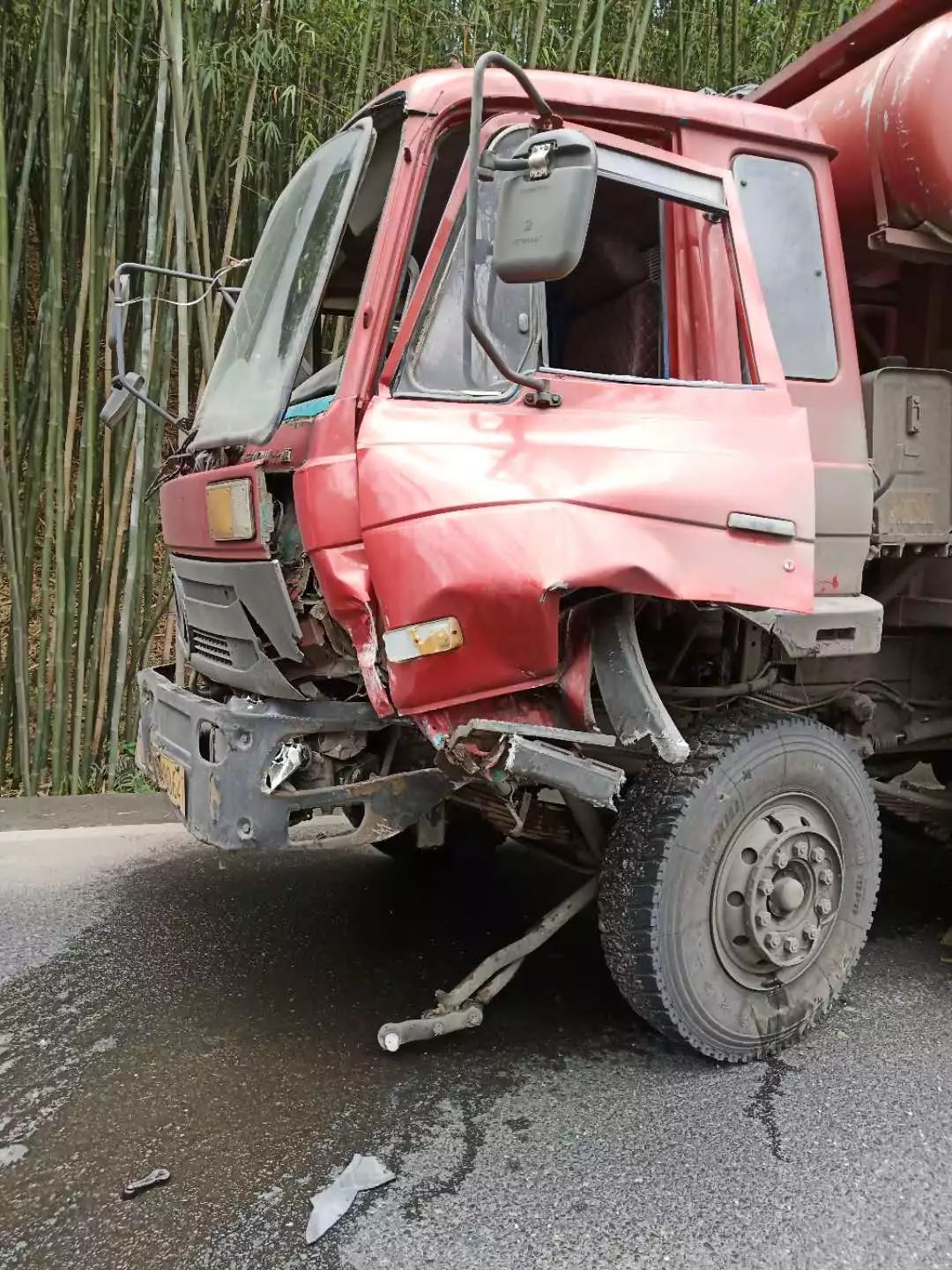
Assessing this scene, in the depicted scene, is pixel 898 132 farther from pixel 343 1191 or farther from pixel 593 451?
pixel 343 1191

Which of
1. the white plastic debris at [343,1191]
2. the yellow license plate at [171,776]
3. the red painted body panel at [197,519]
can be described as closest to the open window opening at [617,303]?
the red painted body panel at [197,519]

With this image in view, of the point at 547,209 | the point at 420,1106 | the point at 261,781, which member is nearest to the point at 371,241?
the point at 547,209

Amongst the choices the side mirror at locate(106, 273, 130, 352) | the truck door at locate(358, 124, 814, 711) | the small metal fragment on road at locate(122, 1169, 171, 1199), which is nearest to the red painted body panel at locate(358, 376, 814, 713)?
the truck door at locate(358, 124, 814, 711)

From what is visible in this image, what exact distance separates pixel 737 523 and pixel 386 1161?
5.33 feet

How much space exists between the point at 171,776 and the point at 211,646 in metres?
0.39

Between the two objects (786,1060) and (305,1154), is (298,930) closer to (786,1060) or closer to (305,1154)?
(305,1154)

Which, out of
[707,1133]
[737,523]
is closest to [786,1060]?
[707,1133]

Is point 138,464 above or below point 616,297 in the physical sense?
below

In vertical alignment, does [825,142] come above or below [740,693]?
above

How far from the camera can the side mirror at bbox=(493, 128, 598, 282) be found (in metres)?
1.91

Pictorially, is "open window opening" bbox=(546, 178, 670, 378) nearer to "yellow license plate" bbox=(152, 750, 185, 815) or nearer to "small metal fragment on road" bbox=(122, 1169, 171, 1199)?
→ "yellow license plate" bbox=(152, 750, 185, 815)

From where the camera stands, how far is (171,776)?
268 centimetres

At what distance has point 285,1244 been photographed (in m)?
1.88

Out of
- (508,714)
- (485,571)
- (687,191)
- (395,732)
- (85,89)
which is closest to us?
(485,571)
